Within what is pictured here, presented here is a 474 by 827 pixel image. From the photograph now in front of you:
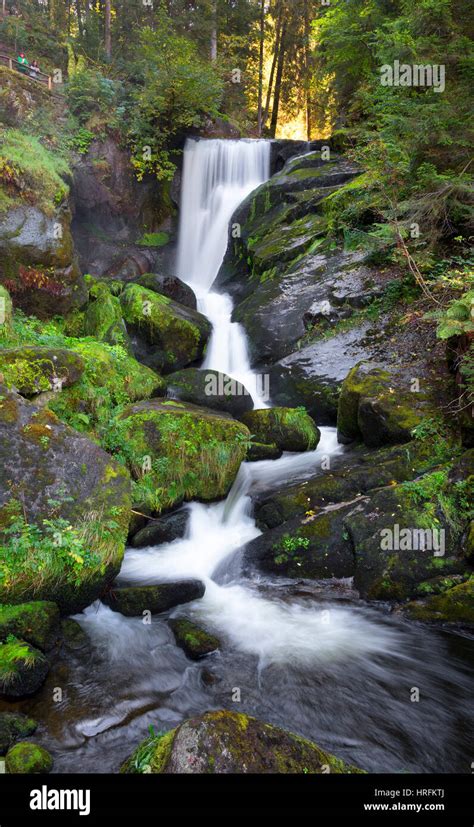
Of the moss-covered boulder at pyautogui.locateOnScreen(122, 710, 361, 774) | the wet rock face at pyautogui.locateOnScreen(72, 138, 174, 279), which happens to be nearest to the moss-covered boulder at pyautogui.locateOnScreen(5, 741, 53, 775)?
the moss-covered boulder at pyautogui.locateOnScreen(122, 710, 361, 774)

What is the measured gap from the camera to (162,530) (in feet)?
24.0

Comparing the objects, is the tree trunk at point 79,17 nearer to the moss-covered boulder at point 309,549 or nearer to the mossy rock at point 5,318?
the mossy rock at point 5,318

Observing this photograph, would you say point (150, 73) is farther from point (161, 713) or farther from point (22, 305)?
point (161, 713)

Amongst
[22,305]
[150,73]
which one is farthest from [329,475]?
[150,73]

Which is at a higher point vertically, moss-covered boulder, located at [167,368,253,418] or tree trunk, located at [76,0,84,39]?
tree trunk, located at [76,0,84,39]

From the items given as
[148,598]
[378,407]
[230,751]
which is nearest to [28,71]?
[378,407]

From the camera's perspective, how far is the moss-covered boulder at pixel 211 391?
1051 cm

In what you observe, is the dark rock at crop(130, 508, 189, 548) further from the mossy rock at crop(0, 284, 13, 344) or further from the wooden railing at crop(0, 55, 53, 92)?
the wooden railing at crop(0, 55, 53, 92)

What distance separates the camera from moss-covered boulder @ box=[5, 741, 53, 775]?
12.0ft

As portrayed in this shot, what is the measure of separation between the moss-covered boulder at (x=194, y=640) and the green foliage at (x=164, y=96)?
16.7 meters

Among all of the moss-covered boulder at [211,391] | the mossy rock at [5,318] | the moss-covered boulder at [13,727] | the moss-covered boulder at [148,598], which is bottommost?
the moss-covered boulder at [148,598]

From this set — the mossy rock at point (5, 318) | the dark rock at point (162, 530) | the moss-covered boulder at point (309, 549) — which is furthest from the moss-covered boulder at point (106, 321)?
the moss-covered boulder at point (309, 549)

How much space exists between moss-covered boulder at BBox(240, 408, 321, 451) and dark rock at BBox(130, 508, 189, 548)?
250 centimetres
